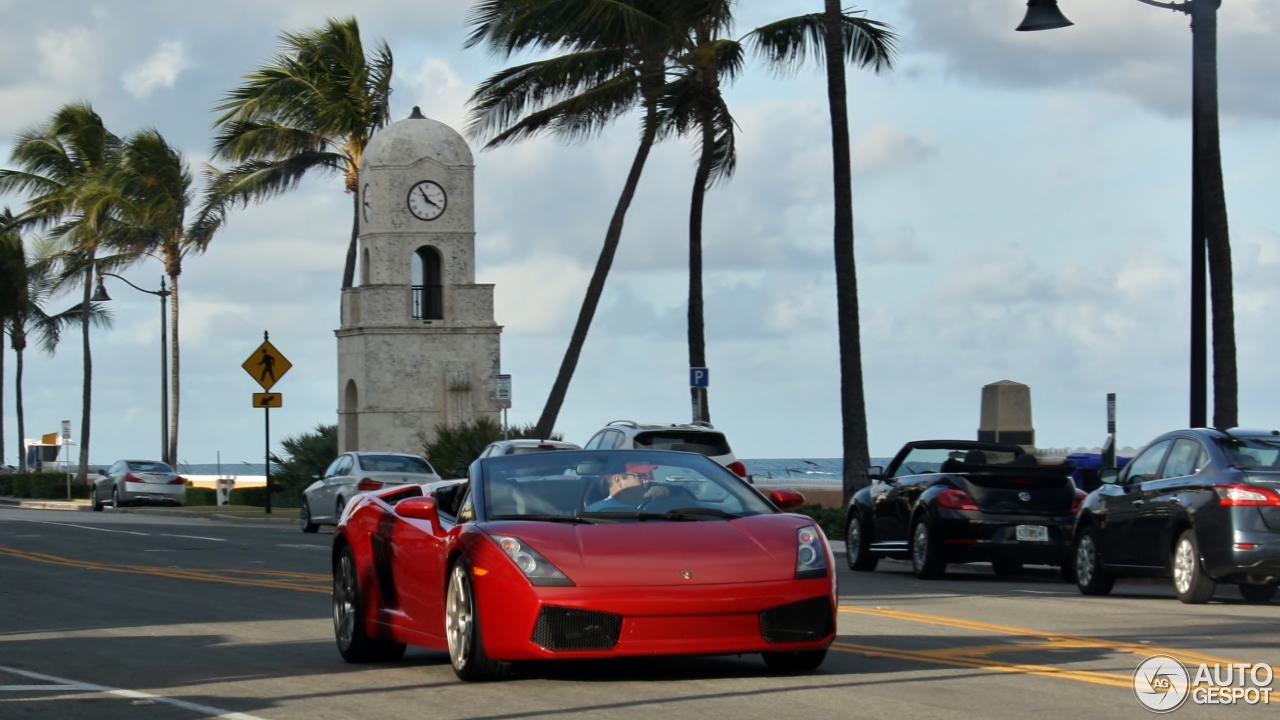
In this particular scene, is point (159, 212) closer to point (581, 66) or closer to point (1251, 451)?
point (581, 66)

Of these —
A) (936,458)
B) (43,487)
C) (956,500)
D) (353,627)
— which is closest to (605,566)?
(353,627)

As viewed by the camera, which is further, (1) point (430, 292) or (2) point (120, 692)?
(1) point (430, 292)

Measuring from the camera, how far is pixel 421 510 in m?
10.1

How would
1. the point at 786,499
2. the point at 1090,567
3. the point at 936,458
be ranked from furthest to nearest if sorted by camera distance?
the point at 936,458, the point at 1090,567, the point at 786,499

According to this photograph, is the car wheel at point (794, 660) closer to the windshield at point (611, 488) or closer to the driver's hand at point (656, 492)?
the windshield at point (611, 488)

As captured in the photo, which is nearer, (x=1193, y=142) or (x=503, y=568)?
(x=503, y=568)

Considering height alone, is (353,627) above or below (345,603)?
below

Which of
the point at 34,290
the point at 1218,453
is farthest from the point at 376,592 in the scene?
the point at 34,290

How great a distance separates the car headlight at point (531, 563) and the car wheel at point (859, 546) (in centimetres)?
1178

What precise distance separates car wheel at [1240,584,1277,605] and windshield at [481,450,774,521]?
7.40 meters

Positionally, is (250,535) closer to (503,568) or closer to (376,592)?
(376,592)

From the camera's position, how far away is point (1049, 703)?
8539 mm

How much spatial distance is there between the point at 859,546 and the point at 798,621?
1169 cm

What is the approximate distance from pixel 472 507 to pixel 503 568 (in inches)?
33.2
